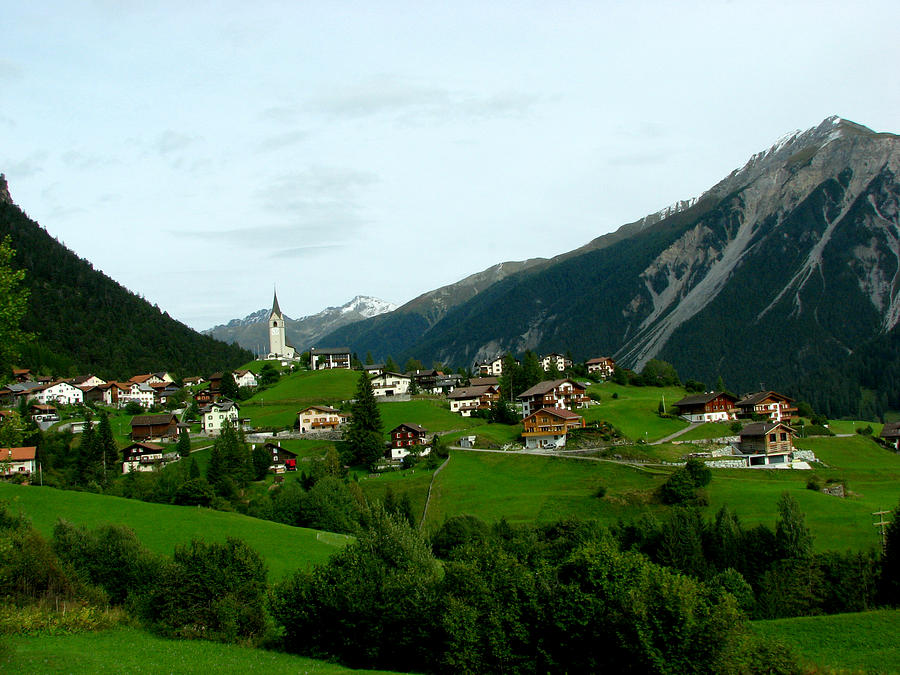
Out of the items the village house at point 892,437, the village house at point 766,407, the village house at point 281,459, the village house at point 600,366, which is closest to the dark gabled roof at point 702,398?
the village house at point 766,407

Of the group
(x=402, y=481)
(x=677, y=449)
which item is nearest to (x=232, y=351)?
(x=402, y=481)

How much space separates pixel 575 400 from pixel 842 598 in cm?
6305

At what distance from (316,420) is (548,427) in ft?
111

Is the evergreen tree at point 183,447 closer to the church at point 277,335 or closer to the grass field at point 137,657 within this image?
the grass field at point 137,657

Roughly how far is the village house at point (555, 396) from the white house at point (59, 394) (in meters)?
78.3

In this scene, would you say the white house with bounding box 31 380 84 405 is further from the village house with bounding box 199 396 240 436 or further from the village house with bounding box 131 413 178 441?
the village house with bounding box 199 396 240 436

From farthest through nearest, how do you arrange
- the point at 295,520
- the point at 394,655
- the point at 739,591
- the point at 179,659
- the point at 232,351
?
the point at 232,351 → the point at 295,520 → the point at 739,591 → the point at 394,655 → the point at 179,659

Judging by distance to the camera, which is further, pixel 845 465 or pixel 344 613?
pixel 845 465

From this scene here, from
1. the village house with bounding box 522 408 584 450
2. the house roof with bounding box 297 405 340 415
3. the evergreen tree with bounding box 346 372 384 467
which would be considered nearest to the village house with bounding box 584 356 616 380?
the village house with bounding box 522 408 584 450

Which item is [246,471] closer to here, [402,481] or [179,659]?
[402,481]

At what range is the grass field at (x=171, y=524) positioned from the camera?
4606cm

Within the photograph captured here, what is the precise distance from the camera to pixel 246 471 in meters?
74.9

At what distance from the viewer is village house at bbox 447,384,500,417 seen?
10681 cm

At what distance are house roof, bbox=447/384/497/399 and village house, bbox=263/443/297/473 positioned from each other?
32.3 metres
